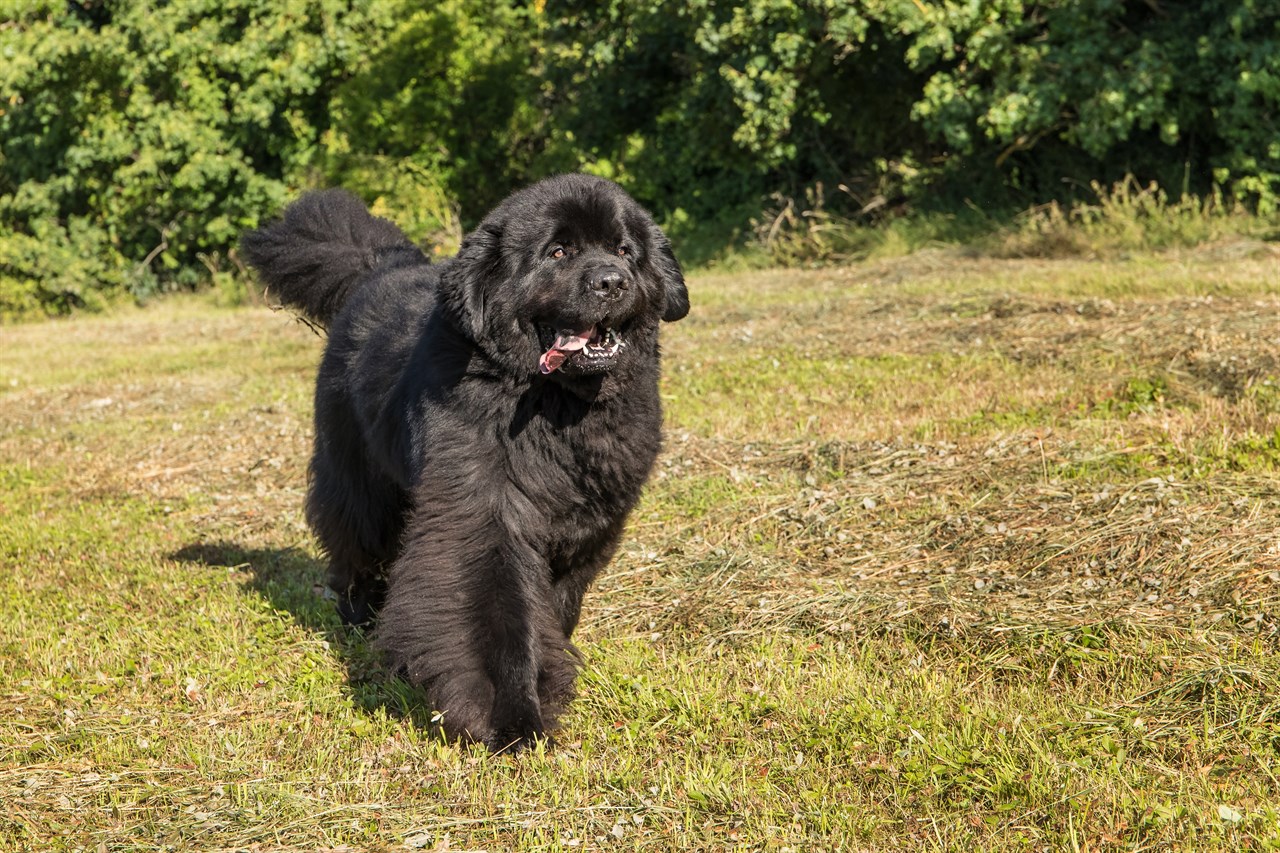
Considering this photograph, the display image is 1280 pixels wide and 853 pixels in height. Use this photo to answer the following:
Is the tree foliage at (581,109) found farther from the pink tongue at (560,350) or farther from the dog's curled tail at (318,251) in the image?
the pink tongue at (560,350)

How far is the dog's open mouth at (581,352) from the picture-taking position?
187 inches

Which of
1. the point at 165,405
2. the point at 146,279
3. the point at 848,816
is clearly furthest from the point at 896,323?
the point at 146,279

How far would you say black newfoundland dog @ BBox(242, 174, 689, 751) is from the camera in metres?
4.72

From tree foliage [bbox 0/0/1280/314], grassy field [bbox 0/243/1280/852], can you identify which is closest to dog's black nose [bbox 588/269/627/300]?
grassy field [bbox 0/243/1280/852]

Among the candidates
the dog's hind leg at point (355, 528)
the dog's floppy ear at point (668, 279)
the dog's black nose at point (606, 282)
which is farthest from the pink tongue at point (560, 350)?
the dog's hind leg at point (355, 528)

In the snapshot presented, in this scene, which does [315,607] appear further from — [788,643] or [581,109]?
[581,109]

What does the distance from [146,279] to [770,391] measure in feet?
66.2

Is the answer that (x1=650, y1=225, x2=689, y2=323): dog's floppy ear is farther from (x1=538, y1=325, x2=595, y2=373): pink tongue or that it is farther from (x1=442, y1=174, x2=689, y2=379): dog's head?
(x1=538, y1=325, x2=595, y2=373): pink tongue

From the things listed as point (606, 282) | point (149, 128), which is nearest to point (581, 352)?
point (606, 282)

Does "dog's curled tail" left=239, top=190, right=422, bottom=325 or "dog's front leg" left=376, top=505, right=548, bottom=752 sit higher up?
"dog's curled tail" left=239, top=190, right=422, bottom=325

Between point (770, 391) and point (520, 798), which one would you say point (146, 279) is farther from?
point (520, 798)

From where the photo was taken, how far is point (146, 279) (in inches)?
1064

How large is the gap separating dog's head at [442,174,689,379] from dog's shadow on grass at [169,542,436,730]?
138 centimetres

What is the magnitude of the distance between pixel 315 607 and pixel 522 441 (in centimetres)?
218
